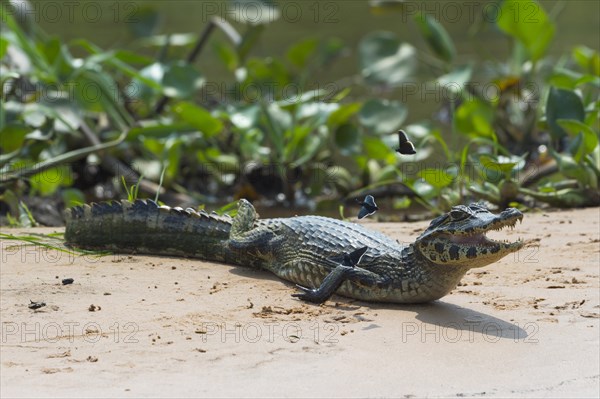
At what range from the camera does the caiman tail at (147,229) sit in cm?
551

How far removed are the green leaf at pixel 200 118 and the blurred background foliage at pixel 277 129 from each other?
0.05 ft

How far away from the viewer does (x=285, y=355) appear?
3.96 meters

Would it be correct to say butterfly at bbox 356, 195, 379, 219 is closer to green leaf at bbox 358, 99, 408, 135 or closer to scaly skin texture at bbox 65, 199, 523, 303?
scaly skin texture at bbox 65, 199, 523, 303

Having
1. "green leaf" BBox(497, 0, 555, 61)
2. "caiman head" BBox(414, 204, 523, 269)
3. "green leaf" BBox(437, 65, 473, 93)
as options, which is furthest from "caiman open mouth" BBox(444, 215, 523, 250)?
"green leaf" BBox(437, 65, 473, 93)

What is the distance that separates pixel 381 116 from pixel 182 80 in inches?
66.4

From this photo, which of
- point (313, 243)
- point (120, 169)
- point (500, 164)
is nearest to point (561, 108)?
point (500, 164)

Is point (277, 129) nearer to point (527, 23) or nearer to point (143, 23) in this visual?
point (527, 23)

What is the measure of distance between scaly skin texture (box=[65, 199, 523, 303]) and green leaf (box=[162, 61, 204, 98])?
3145 millimetres

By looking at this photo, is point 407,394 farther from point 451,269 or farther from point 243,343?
point 451,269

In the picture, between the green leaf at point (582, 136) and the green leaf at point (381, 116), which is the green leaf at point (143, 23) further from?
the green leaf at point (582, 136)

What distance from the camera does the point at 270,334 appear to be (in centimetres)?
421

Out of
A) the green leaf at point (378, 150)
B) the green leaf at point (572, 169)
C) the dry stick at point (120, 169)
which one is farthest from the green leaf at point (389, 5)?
the green leaf at point (572, 169)

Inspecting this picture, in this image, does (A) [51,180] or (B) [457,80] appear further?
(B) [457,80]

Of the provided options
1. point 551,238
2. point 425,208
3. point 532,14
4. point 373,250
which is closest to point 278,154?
point 425,208
